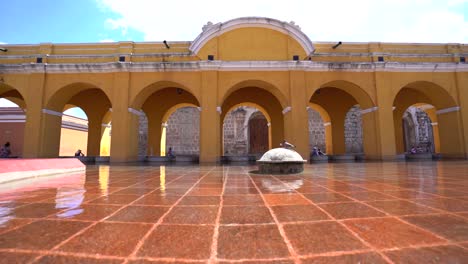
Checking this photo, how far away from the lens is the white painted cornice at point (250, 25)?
10.2 metres

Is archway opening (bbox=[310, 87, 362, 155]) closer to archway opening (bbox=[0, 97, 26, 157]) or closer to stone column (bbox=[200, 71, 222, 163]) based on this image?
stone column (bbox=[200, 71, 222, 163])

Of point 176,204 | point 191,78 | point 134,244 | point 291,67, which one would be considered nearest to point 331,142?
point 291,67

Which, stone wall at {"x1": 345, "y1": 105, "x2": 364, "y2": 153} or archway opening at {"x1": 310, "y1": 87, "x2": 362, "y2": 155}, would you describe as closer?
archway opening at {"x1": 310, "y1": 87, "x2": 362, "y2": 155}

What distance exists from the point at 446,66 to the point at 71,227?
587 inches

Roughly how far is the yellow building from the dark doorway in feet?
24.0

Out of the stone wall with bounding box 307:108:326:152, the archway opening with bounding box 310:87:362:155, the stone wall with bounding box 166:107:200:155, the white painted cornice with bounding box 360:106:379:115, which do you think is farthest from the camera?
the stone wall with bounding box 166:107:200:155

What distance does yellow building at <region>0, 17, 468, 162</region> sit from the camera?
1005cm

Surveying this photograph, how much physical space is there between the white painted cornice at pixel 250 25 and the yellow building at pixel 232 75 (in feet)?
0.14

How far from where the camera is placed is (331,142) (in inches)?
541

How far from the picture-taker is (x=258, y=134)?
18.1m

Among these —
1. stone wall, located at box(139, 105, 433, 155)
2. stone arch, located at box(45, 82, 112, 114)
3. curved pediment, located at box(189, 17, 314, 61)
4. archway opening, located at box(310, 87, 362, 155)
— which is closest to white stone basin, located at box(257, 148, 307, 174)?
curved pediment, located at box(189, 17, 314, 61)

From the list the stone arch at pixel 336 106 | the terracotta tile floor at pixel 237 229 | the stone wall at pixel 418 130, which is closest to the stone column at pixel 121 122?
the terracotta tile floor at pixel 237 229

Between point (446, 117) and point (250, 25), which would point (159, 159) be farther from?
point (446, 117)

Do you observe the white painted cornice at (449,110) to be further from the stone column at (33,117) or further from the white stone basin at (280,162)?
the stone column at (33,117)
